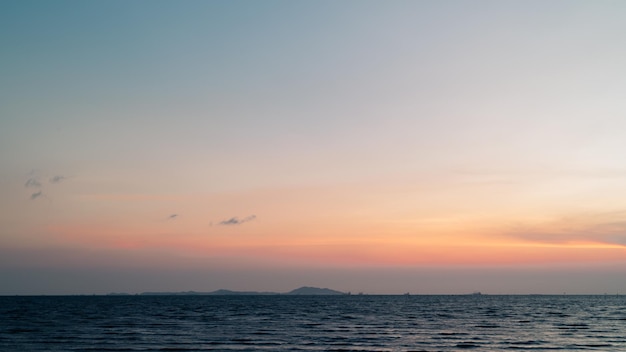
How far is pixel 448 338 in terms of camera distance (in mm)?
59906

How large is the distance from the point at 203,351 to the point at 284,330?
2308 centimetres

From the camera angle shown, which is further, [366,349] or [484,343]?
[484,343]

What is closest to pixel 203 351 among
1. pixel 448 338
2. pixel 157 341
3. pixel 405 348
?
pixel 157 341

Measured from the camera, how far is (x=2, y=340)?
54.8 metres

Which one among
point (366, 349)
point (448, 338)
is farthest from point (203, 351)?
point (448, 338)

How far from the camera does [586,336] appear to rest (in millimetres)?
63125

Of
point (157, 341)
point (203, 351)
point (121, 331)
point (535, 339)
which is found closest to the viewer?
point (203, 351)

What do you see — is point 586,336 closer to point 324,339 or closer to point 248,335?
point 324,339

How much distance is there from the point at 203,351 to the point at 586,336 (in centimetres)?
4413

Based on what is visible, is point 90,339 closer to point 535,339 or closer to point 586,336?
point 535,339

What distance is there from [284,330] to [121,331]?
19559 millimetres

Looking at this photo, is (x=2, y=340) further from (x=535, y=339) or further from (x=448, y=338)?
(x=535, y=339)

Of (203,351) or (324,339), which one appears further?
(324,339)

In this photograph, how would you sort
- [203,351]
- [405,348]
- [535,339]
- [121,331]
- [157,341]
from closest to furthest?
[203,351], [405,348], [157,341], [535,339], [121,331]
